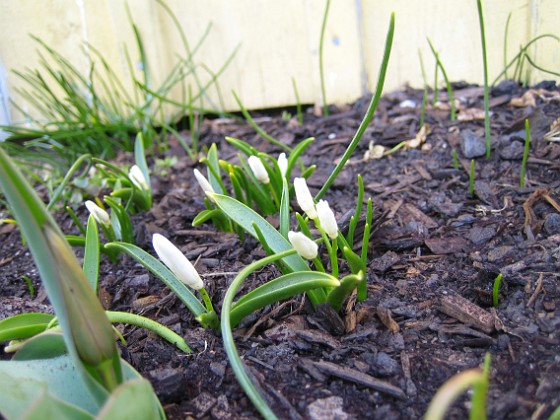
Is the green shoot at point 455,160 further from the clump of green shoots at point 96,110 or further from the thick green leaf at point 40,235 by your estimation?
the thick green leaf at point 40,235

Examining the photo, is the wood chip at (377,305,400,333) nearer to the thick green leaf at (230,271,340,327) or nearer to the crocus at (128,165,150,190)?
the thick green leaf at (230,271,340,327)

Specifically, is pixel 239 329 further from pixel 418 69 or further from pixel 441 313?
pixel 418 69

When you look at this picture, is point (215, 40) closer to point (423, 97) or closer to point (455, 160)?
point (423, 97)

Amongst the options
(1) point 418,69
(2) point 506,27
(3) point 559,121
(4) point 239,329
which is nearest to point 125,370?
(4) point 239,329

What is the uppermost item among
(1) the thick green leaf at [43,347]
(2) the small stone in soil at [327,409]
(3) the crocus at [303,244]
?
(3) the crocus at [303,244]

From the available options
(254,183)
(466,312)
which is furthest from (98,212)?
(466,312)

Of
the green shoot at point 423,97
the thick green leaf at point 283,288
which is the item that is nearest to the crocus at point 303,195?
the thick green leaf at point 283,288
